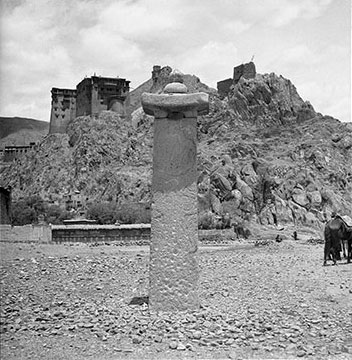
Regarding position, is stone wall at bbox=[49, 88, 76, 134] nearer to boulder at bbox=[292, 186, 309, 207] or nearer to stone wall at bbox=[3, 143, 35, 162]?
stone wall at bbox=[3, 143, 35, 162]

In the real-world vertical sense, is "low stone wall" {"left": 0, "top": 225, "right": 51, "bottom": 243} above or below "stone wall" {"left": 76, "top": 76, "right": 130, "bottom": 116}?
below

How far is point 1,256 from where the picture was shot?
36.7 ft

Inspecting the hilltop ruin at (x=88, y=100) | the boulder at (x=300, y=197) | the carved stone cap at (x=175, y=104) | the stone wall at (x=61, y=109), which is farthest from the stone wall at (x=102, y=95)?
the carved stone cap at (x=175, y=104)

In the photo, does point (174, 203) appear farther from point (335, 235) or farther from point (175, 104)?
point (335, 235)

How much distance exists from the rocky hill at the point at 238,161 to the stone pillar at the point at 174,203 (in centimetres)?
2779

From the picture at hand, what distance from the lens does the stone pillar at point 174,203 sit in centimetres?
670

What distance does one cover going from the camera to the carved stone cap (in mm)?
6910

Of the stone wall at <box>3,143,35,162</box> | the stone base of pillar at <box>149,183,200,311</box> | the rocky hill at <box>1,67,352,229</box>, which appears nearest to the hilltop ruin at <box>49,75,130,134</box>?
the rocky hill at <box>1,67,352,229</box>

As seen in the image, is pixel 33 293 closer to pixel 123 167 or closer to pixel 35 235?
pixel 35 235

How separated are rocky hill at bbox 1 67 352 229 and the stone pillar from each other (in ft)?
91.2

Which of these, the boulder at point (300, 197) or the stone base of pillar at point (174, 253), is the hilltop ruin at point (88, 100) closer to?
the boulder at point (300, 197)

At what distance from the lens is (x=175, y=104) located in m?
6.94

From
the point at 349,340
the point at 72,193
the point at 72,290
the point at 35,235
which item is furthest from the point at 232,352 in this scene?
the point at 72,193

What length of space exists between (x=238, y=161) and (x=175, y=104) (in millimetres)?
44559
